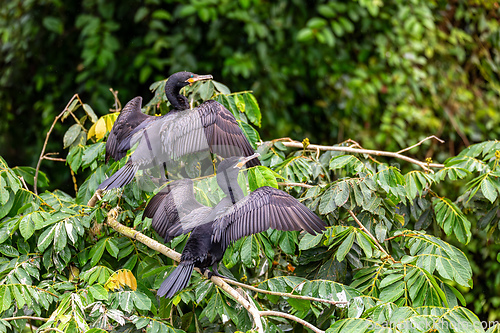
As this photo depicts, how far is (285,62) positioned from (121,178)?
3.24 meters

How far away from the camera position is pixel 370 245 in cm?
229

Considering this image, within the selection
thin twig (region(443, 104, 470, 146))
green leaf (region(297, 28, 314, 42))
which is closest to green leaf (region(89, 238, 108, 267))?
green leaf (region(297, 28, 314, 42))

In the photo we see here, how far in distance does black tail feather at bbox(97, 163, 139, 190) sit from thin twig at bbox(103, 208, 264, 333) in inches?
7.4

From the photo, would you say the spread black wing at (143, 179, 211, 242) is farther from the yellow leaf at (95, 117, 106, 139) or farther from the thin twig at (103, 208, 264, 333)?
the yellow leaf at (95, 117, 106, 139)

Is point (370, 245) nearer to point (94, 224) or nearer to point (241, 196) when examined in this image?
point (241, 196)

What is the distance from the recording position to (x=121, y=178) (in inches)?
100.0

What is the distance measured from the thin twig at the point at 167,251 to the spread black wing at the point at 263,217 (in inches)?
7.7

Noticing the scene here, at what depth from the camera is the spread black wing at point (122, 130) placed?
9.76 ft

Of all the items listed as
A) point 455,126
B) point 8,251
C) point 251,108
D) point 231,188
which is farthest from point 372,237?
point 455,126

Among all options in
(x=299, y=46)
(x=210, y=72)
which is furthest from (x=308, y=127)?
(x=210, y=72)

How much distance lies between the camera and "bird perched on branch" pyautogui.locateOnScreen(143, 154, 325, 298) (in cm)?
216

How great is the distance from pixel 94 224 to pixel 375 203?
55.5 inches

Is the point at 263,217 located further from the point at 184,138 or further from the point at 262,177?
the point at 184,138

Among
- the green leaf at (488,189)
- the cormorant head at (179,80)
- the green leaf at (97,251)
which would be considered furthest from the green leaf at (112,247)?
the green leaf at (488,189)
